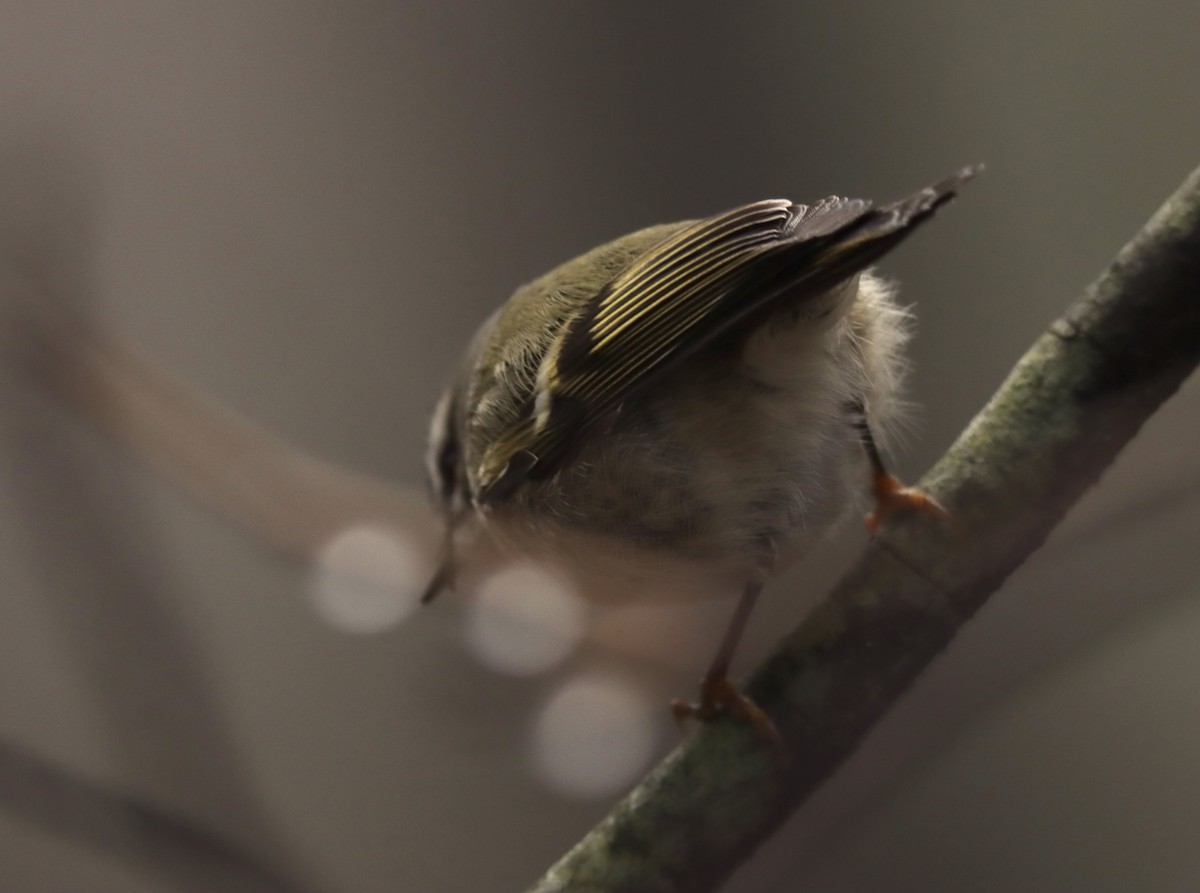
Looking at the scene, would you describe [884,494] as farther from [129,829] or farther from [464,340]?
[464,340]

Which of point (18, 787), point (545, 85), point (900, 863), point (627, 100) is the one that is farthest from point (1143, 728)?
point (545, 85)

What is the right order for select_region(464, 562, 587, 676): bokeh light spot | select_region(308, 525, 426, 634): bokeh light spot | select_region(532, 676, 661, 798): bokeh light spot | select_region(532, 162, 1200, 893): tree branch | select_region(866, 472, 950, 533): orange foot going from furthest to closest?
select_region(308, 525, 426, 634): bokeh light spot → select_region(464, 562, 587, 676): bokeh light spot → select_region(532, 676, 661, 798): bokeh light spot → select_region(866, 472, 950, 533): orange foot → select_region(532, 162, 1200, 893): tree branch

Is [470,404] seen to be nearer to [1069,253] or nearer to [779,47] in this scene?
[1069,253]

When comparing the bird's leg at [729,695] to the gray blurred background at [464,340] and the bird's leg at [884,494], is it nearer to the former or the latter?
the gray blurred background at [464,340]

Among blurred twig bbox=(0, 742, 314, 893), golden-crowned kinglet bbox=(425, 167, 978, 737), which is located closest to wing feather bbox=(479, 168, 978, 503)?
golden-crowned kinglet bbox=(425, 167, 978, 737)

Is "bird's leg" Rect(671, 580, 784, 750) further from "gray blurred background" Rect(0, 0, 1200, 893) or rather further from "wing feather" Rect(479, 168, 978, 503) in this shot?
"wing feather" Rect(479, 168, 978, 503)

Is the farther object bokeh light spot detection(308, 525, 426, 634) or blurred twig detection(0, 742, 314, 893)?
bokeh light spot detection(308, 525, 426, 634)

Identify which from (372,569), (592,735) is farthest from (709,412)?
(372,569)
